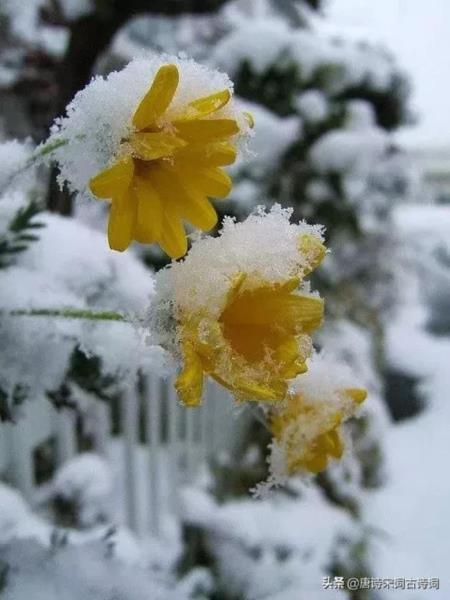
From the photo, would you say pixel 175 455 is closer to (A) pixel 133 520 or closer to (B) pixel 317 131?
(A) pixel 133 520

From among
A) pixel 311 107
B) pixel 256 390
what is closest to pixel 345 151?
pixel 311 107

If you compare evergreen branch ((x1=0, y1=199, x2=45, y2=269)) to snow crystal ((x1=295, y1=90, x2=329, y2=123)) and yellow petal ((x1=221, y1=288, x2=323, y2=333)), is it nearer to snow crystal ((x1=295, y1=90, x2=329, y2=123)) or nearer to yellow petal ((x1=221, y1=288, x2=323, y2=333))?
yellow petal ((x1=221, y1=288, x2=323, y2=333))

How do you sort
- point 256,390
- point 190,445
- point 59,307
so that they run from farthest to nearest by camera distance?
1. point 190,445
2. point 59,307
3. point 256,390

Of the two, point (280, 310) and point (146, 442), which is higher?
point (280, 310)

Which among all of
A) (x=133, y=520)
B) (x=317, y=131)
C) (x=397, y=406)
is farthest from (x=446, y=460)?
(x=133, y=520)

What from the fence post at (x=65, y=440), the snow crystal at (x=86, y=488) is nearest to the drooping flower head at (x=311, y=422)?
the snow crystal at (x=86, y=488)

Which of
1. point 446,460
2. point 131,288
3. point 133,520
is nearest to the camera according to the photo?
point 131,288

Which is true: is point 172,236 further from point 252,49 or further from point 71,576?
point 252,49
